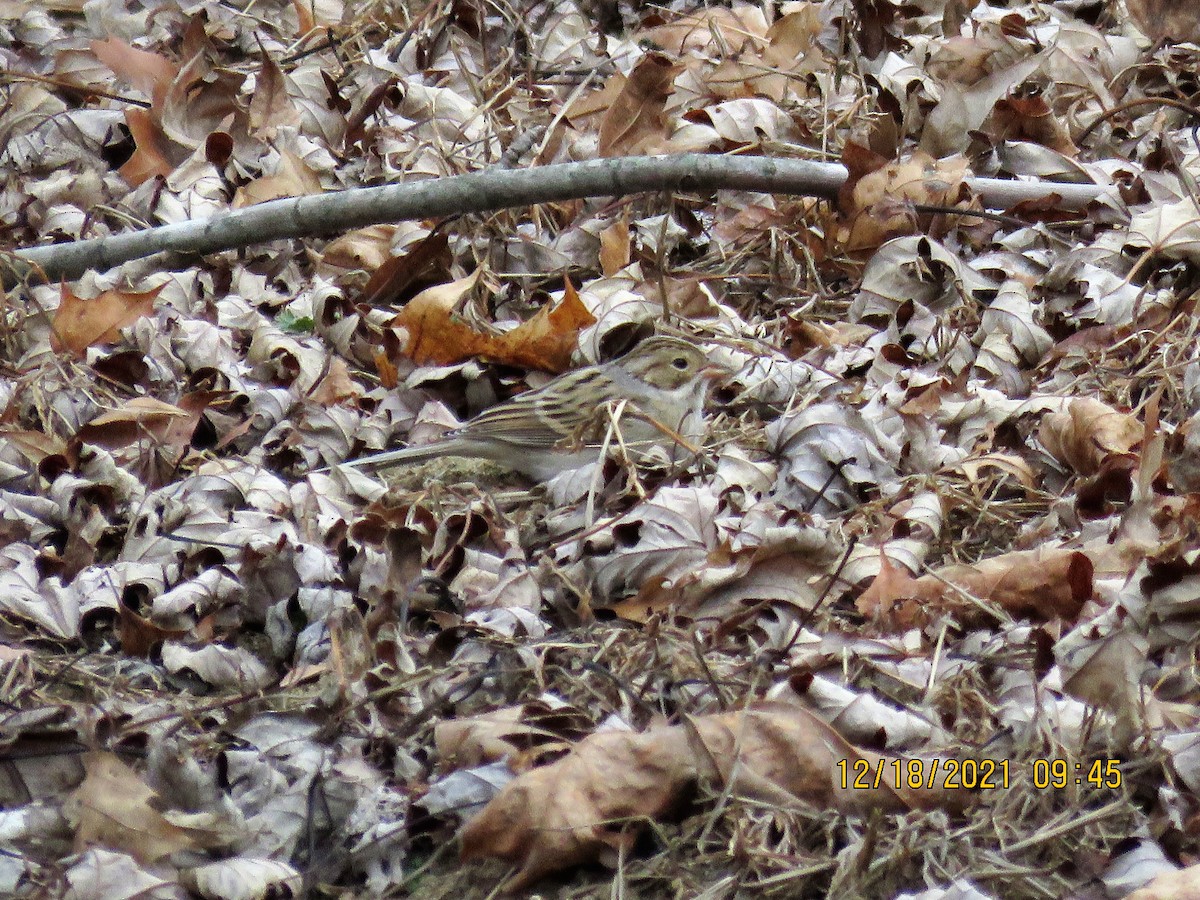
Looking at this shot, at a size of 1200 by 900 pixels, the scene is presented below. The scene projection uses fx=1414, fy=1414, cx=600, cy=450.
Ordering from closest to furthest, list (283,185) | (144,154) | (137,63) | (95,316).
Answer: (95,316) < (283,185) < (144,154) < (137,63)

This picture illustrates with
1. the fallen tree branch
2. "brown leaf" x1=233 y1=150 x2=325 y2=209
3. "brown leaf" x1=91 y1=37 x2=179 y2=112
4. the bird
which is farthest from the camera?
"brown leaf" x1=91 y1=37 x2=179 y2=112

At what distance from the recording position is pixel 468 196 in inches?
244

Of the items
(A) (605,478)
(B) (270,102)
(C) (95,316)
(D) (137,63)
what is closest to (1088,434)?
(A) (605,478)

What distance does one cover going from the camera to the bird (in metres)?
5.62

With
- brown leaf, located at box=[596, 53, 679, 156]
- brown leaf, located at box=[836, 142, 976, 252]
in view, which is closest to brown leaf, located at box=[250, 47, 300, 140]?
brown leaf, located at box=[596, 53, 679, 156]

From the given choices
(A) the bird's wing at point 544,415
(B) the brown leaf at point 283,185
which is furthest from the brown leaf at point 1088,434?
(B) the brown leaf at point 283,185

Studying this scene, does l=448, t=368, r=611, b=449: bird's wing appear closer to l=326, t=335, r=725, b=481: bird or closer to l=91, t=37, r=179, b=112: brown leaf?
l=326, t=335, r=725, b=481: bird

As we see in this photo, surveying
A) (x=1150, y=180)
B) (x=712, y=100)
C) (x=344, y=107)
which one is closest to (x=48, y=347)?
(x=344, y=107)
